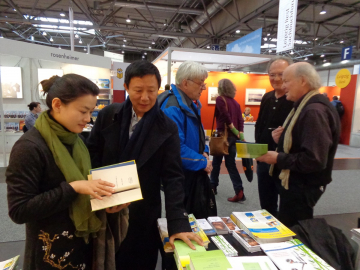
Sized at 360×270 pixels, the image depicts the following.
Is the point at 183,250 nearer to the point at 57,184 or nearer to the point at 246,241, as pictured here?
the point at 246,241

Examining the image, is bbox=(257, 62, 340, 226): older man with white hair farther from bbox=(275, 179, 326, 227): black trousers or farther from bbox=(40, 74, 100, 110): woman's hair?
bbox=(40, 74, 100, 110): woman's hair

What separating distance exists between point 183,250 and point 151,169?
42cm

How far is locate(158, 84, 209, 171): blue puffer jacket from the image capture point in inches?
65.8

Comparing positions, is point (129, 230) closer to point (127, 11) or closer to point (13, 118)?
point (13, 118)

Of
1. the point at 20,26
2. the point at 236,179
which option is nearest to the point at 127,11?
the point at 20,26

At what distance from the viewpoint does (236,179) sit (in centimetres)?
349

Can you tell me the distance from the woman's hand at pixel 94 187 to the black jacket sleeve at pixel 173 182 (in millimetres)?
379

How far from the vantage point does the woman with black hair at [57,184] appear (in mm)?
886

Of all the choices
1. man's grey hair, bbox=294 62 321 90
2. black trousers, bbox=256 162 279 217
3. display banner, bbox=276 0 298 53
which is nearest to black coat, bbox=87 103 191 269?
man's grey hair, bbox=294 62 321 90

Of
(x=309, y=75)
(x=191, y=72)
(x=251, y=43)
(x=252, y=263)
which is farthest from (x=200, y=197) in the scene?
(x=251, y=43)

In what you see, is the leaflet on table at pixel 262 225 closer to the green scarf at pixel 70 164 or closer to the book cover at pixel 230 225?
the book cover at pixel 230 225

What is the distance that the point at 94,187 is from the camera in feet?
2.98

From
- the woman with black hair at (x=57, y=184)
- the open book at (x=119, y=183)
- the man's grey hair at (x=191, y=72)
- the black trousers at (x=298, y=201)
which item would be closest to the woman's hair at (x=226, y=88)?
the man's grey hair at (x=191, y=72)

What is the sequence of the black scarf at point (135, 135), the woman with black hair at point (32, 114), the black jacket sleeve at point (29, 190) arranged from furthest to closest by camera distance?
the woman with black hair at point (32, 114) < the black scarf at point (135, 135) < the black jacket sleeve at point (29, 190)
